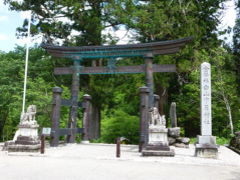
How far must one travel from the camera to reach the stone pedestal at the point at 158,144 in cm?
920

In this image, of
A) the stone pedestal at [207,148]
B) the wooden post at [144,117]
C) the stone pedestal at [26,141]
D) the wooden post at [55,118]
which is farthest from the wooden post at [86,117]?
the stone pedestal at [207,148]

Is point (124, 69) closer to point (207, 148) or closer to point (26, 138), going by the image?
point (207, 148)

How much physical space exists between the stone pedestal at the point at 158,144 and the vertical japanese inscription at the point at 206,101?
5.15ft

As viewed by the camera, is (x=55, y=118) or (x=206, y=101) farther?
(x=55, y=118)

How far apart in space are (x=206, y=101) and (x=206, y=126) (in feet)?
3.21

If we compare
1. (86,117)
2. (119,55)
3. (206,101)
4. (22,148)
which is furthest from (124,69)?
(22,148)

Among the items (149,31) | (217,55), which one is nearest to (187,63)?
(217,55)

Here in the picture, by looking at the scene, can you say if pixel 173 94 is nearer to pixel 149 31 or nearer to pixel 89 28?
pixel 149 31

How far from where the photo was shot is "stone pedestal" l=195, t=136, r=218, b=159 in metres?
9.36

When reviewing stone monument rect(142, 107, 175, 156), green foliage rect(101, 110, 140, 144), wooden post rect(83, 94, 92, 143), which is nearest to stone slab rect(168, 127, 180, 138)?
green foliage rect(101, 110, 140, 144)

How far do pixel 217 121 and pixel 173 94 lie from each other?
4056mm

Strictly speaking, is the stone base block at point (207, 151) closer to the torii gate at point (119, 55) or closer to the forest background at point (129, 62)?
the torii gate at point (119, 55)

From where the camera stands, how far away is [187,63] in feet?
58.0

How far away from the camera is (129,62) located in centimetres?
2003
